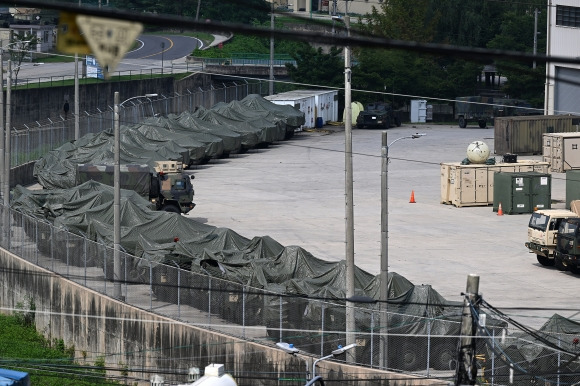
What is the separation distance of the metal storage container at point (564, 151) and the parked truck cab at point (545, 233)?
21.1 m

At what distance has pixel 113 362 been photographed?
3069cm

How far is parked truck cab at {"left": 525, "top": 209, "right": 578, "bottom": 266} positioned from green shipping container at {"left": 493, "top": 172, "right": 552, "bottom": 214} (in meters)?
10.3

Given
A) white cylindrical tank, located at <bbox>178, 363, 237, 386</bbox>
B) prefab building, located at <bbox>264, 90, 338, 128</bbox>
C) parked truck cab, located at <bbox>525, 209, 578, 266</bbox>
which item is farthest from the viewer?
prefab building, located at <bbox>264, 90, 338, 128</bbox>

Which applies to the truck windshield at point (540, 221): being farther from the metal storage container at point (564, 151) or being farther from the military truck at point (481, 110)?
the military truck at point (481, 110)

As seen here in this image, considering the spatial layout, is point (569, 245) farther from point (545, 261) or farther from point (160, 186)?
point (160, 186)

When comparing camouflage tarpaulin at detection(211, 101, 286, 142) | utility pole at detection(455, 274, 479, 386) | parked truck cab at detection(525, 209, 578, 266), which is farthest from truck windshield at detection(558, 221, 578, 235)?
camouflage tarpaulin at detection(211, 101, 286, 142)

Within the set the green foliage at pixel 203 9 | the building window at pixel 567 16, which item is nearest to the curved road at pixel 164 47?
the green foliage at pixel 203 9

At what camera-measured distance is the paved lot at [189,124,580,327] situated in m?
36.1

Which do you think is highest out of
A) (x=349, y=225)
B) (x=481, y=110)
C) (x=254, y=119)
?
(x=481, y=110)

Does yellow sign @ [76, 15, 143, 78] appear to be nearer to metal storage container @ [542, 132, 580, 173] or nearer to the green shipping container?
the green shipping container

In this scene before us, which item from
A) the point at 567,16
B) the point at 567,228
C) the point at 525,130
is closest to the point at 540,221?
the point at 567,228

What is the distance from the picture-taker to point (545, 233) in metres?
38.0

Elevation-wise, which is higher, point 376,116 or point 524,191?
point 376,116

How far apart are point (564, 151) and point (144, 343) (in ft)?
115
